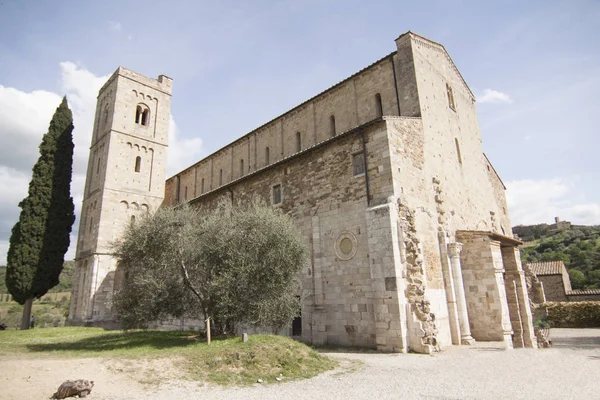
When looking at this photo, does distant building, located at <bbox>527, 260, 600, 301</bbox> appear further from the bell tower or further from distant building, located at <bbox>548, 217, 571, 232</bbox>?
distant building, located at <bbox>548, 217, 571, 232</bbox>

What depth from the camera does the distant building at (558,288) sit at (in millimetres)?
31875

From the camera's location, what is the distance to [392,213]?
12.7 meters

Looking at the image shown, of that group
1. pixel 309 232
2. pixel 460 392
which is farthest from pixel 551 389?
pixel 309 232

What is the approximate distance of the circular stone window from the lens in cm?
1396

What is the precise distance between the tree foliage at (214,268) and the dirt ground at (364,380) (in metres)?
2.83

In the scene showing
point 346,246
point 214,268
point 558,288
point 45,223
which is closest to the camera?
point 214,268

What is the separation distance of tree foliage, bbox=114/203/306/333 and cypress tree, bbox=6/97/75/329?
13.1m

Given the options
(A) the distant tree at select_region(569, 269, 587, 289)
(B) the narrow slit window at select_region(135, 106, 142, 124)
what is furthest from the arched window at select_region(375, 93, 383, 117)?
(A) the distant tree at select_region(569, 269, 587, 289)

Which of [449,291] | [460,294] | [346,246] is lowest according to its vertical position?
[460,294]

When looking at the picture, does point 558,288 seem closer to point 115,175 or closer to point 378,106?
point 378,106

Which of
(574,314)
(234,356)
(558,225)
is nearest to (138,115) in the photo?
(234,356)

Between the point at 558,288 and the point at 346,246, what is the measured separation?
2900cm

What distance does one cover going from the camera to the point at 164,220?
12492 millimetres

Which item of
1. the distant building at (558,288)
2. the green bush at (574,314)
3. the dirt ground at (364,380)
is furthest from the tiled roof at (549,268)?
the dirt ground at (364,380)
